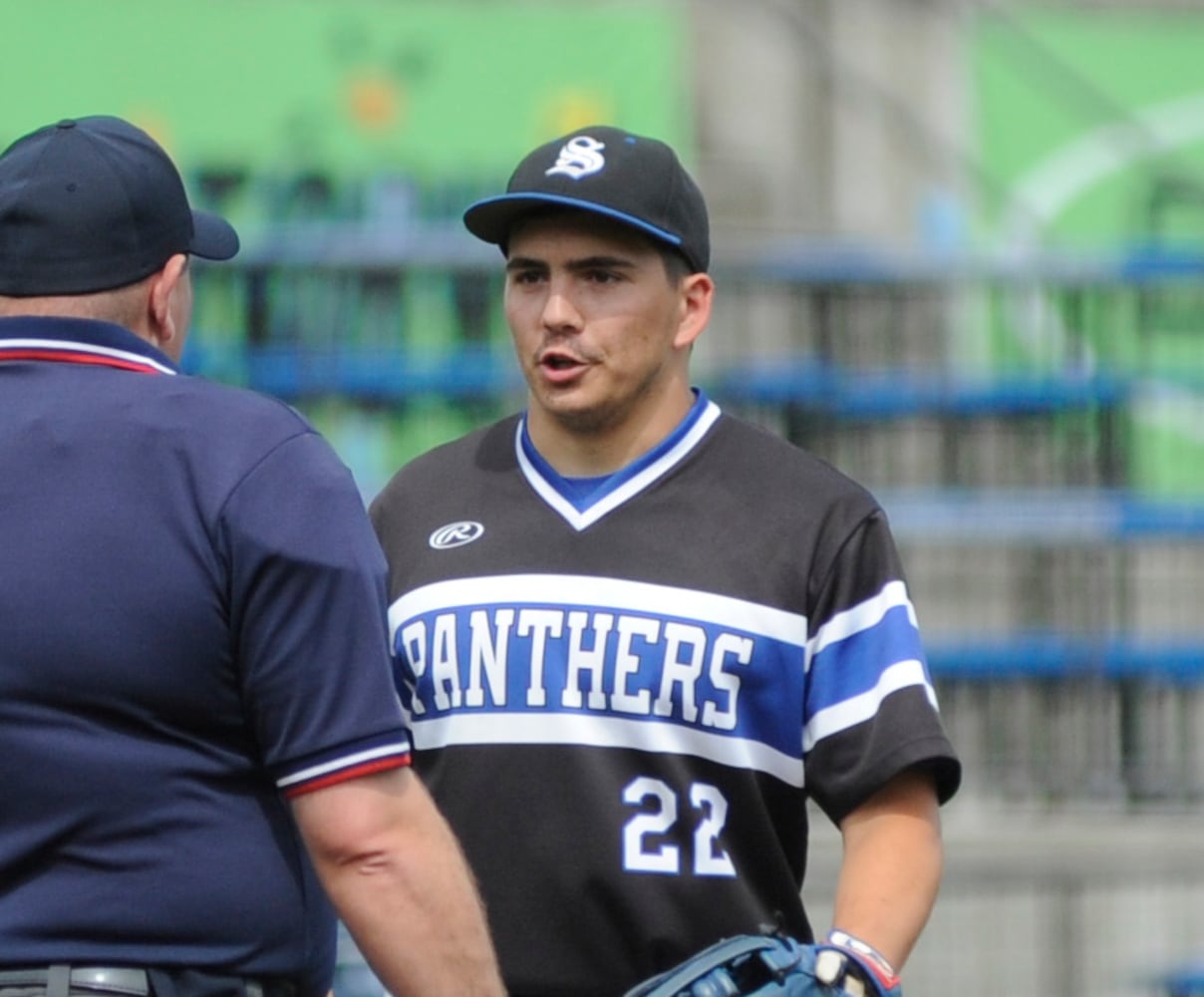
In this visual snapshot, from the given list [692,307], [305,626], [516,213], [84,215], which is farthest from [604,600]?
[84,215]

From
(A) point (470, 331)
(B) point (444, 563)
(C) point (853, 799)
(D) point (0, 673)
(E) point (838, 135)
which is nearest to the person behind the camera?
(D) point (0, 673)

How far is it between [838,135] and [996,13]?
110 centimetres

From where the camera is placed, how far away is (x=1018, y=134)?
11820mm

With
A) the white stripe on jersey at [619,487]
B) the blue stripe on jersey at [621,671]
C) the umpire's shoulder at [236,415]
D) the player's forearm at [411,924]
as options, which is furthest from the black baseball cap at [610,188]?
the player's forearm at [411,924]

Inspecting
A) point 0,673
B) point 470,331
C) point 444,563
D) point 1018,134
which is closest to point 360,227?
point 470,331

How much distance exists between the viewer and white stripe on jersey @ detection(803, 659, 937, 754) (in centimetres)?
320

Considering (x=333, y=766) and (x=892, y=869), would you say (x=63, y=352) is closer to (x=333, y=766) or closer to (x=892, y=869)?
(x=333, y=766)

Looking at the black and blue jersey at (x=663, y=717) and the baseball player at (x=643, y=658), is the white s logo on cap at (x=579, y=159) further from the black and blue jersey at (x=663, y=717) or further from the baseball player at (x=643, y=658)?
the black and blue jersey at (x=663, y=717)

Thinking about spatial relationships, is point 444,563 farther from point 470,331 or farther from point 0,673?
point 470,331

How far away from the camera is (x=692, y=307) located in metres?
3.50

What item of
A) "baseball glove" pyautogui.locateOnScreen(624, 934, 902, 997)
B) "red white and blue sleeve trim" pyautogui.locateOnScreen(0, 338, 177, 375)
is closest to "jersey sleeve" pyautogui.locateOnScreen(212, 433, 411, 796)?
"red white and blue sleeve trim" pyautogui.locateOnScreen(0, 338, 177, 375)

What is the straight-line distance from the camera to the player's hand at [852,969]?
119 inches

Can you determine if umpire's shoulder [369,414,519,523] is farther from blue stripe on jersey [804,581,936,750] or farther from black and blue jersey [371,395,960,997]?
blue stripe on jersey [804,581,936,750]

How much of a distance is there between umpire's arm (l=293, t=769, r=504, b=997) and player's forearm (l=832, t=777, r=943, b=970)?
2.19ft
